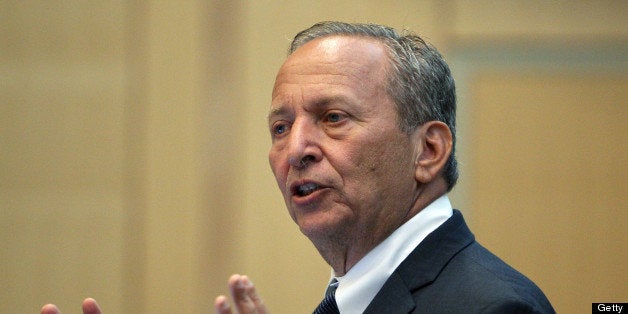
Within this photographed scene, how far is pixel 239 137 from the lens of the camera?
357cm

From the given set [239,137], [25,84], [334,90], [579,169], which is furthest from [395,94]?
[25,84]

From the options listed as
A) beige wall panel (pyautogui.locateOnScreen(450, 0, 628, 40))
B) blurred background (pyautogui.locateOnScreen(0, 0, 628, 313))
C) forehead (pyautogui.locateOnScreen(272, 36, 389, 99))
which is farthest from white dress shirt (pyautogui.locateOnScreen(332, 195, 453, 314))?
beige wall panel (pyautogui.locateOnScreen(450, 0, 628, 40))

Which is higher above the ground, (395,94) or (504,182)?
(395,94)

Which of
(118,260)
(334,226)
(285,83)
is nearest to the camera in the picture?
(334,226)

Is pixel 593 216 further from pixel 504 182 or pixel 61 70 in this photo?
pixel 61 70

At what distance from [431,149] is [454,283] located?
409 millimetres

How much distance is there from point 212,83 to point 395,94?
6.39 ft

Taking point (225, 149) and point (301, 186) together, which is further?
point (225, 149)

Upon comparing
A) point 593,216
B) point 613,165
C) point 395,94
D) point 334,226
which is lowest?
point 593,216

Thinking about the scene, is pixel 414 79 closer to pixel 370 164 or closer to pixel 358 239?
pixel 370 164

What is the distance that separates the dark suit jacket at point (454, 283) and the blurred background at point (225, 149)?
1.91 metres

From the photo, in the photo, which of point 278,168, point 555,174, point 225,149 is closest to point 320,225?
point 278,168

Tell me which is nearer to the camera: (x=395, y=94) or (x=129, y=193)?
(x=395, y=94)

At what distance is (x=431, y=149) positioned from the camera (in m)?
1.82
